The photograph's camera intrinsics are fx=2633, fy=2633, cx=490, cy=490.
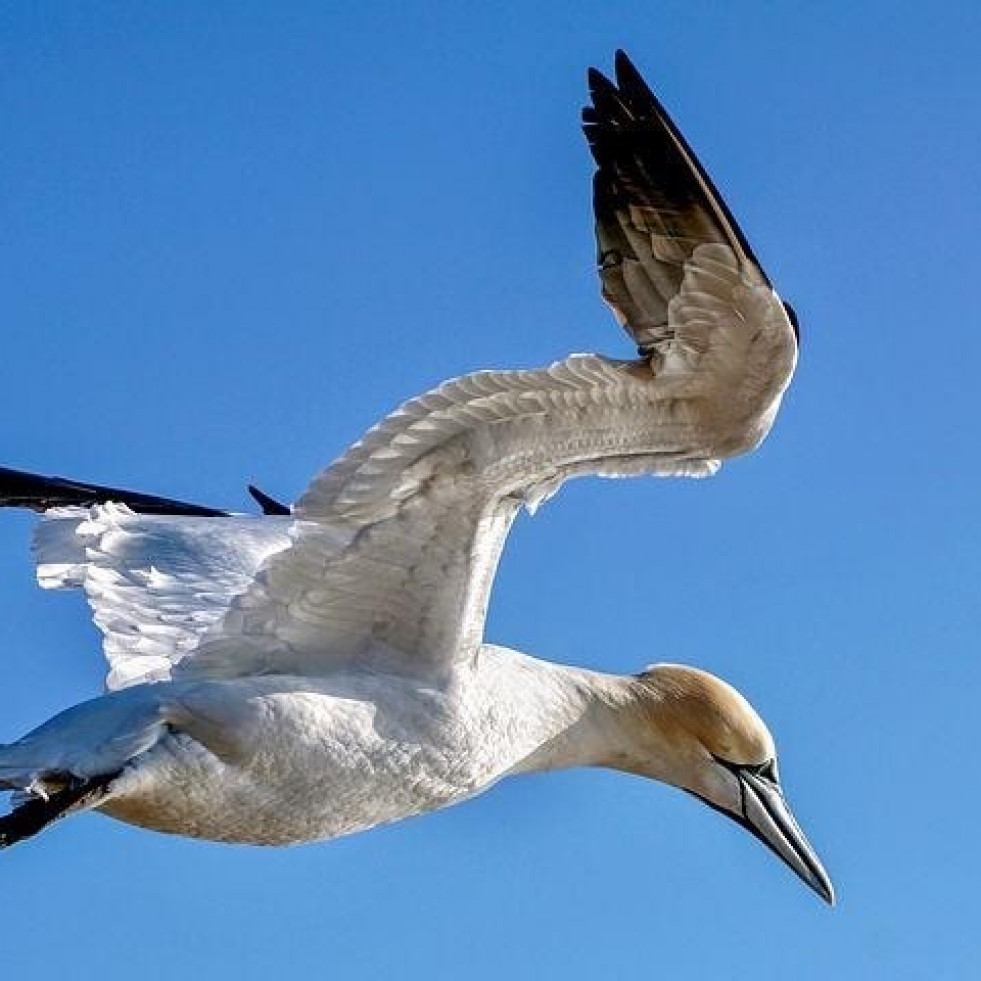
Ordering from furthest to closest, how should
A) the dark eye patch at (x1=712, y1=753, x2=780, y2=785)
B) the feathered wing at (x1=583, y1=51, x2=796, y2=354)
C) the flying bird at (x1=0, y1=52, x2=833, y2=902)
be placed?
the dark eye patch at (x1=712, y1=753, x2=780, y2=785), the flying bird at (x1=0, y1=52, x2=833, y2=902), the feathered wing at (x1=583, y1=51, x2=796, y2=354)

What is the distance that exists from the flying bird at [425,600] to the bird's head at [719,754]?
16 centimetres

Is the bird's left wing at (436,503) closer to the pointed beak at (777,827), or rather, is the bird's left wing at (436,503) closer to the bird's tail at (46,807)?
the bird's tail at (46,807)

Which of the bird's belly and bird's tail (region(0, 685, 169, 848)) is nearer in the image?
bird's tail (region(0, 685, 169, 848))

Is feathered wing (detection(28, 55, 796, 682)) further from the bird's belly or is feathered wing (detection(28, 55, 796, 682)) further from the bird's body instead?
the bird's belly

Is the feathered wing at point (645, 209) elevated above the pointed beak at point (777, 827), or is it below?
above

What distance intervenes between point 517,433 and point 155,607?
230cm

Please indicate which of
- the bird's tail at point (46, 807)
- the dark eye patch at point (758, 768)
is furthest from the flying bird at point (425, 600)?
the dark eye patch at point (758, 768)

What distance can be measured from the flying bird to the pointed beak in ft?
2.50

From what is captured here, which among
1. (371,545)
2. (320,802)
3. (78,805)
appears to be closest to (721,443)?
(371,545)

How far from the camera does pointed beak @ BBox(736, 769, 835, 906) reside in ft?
40.3

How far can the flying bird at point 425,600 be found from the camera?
9.70 m

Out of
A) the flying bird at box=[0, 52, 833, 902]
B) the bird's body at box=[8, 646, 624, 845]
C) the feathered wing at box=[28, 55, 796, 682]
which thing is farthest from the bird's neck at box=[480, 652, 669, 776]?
the feathered wing at box=[28, 55, 796, 682]

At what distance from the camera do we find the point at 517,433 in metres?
10.0

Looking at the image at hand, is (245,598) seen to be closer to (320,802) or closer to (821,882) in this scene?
(320,802)
